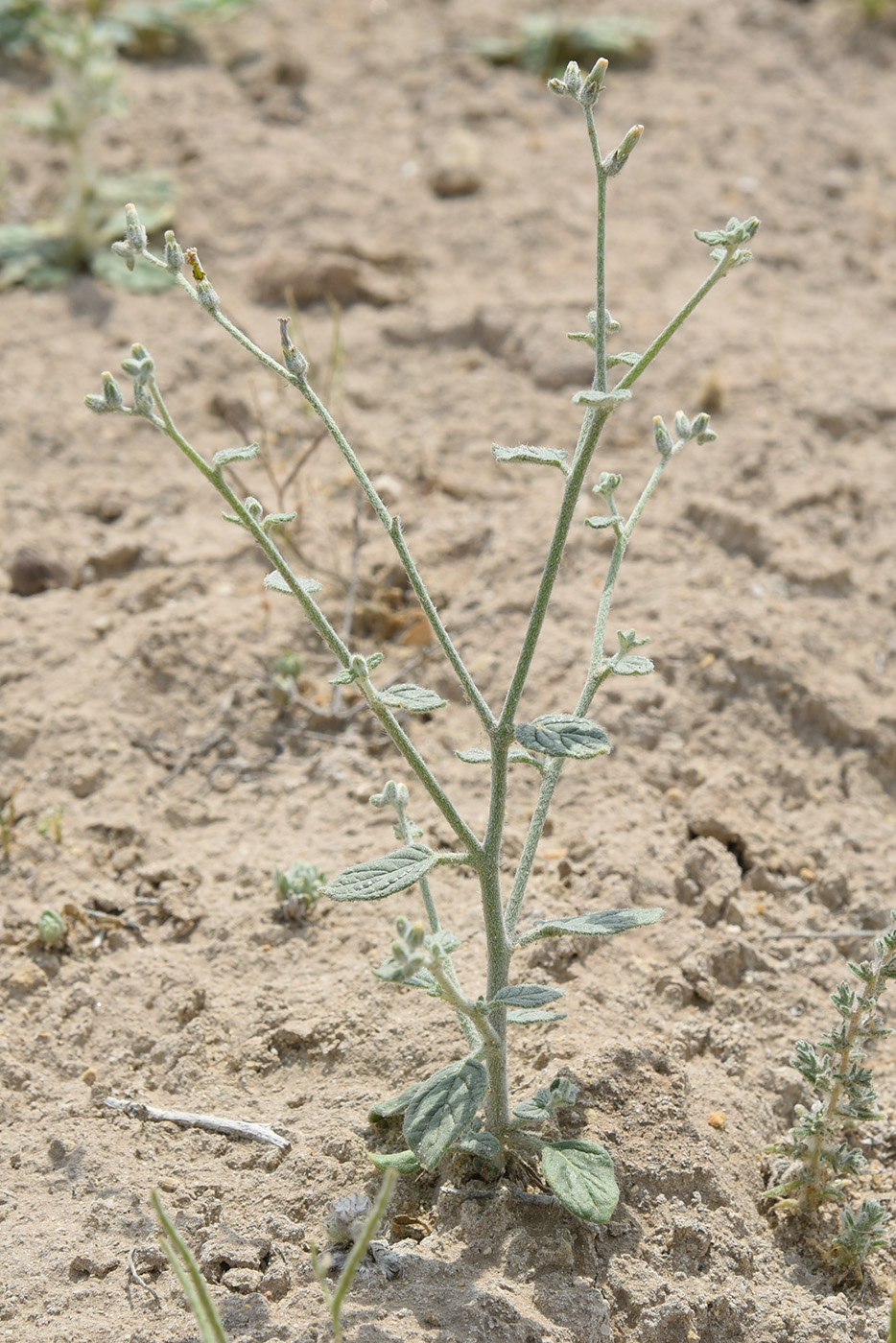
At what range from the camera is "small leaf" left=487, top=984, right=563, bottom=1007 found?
175 centimetres

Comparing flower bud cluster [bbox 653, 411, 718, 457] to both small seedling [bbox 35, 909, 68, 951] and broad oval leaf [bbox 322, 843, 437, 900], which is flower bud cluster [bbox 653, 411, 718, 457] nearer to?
broad oval leaf [bbox 322, 843, 437, 900]

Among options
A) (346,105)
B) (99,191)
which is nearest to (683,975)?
(99,191)

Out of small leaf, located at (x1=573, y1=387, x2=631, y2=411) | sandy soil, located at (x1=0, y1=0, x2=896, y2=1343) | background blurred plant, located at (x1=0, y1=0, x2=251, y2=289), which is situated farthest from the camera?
background blurred plant, located at (x1=0, y1=0, x2=251, y2=289)

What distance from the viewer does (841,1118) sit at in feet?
6.56

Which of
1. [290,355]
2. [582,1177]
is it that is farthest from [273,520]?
[582,1177]

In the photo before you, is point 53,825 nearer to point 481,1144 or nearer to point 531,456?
point 481,1144

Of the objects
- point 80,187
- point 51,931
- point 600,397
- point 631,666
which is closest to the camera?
point 600,397

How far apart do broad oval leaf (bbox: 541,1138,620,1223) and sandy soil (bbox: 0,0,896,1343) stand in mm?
136

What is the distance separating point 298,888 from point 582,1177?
2.85ft

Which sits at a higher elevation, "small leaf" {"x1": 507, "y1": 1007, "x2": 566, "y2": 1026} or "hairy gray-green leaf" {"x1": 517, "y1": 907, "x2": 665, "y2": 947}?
"hairy gray-green leaf" {"x1": 517, "y1": 907, "x2": 665, "y2": 947}

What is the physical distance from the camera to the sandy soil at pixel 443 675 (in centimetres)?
200

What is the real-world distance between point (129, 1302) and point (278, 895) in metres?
0.85

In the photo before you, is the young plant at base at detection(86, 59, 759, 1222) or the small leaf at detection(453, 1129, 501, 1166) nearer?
the young plant at base at detection(86, 59, 759, 1222)

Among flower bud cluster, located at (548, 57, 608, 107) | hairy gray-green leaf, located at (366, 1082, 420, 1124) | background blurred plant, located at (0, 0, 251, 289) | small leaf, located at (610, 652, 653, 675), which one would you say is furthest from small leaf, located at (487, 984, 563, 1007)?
background blurred plant, located at (0, 0, 251, 289)
